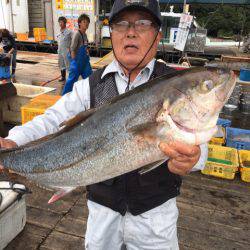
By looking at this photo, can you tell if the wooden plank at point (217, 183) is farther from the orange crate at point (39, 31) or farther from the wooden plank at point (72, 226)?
the orange crate at point (39, 31)

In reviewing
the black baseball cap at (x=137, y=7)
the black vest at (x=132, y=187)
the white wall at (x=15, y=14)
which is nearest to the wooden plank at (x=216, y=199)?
the black vest at (x=132, y=187)

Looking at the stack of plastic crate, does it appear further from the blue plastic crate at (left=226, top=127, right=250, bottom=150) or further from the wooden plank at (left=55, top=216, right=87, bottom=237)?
the wooden plank at (left=55, top=216, right=87, bottom=237)

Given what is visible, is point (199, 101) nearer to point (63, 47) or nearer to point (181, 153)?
point (181, 153)

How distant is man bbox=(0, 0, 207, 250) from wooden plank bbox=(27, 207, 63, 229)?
175 centimetres

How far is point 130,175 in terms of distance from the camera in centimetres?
238

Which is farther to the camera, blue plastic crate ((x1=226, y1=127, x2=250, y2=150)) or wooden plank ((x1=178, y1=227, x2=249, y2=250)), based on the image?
blue plastic crate ((x1=226, y1=127, x2=250, y2=150))

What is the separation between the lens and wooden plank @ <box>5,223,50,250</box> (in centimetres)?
371

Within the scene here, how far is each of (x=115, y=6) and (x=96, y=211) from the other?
5.54 ft

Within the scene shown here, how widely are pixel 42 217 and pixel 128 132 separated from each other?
2.78 meters

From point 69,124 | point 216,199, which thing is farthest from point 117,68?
point 216,199

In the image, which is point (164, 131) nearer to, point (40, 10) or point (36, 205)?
point (36, 205)

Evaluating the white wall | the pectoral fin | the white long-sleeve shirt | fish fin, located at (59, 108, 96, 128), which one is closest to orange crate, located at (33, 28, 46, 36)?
the white wall

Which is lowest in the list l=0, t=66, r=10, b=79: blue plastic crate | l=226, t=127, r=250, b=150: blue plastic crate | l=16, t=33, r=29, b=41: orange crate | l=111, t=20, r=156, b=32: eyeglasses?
l=226, t=127, r=250, b=150: blue plastic crate

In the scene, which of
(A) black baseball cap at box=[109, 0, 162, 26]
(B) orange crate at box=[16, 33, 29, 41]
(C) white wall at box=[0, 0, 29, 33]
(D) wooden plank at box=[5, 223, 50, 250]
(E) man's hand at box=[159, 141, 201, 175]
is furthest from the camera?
(B) orange crate at box=[16, 33, 29, 41]
